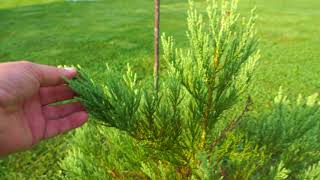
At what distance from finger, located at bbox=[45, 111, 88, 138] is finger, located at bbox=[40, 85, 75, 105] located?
171mm

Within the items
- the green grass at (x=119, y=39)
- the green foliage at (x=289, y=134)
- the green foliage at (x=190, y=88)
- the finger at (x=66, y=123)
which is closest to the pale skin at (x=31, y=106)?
the finger at (x=66, y=123)

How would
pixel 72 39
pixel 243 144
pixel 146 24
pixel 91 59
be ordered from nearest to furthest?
pixel 243 144 → pixel 91 59 → pixel 72 39 → pixel 146 24

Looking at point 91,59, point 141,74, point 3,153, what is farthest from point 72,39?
point 3,153

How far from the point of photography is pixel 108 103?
217 centimetres

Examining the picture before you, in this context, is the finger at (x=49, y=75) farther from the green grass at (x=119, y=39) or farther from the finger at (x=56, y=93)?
the green grass at (x=119, y=39)

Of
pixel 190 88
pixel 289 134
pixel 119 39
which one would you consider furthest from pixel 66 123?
pixel 119 39

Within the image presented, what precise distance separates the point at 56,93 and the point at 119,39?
13489 millimetres

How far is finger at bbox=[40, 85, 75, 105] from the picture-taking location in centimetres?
255

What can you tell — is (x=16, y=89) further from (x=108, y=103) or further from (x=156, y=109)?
(x=156, y=109)

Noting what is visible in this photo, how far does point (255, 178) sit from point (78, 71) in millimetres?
1391

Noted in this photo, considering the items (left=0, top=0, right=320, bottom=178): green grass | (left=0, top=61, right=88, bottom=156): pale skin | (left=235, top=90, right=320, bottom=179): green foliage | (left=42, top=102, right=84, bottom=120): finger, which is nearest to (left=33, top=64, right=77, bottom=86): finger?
(left=0, top=61, right=88, bottom=156): pale skin

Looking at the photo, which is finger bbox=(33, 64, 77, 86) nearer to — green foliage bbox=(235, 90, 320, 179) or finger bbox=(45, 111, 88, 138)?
finger bbox=(45, 111, 88, 138)

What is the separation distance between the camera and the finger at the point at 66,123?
2713mm

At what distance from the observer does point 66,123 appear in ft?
9.09
